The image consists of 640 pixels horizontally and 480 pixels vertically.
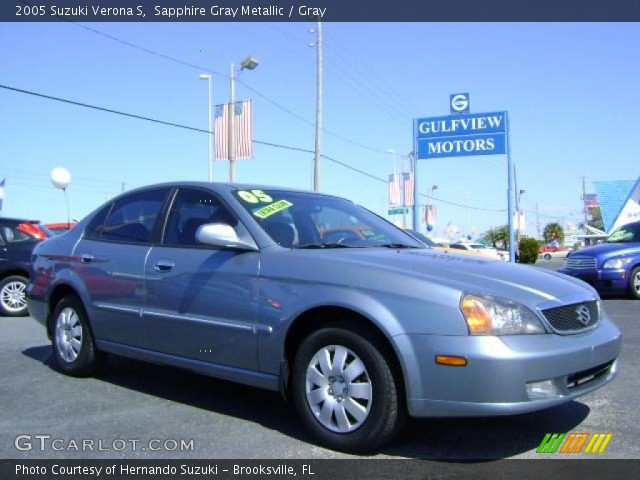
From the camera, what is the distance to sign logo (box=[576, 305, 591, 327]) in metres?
3.50

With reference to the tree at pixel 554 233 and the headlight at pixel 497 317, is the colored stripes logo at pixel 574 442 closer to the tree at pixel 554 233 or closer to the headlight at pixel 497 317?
the headlight at pixel 497 317

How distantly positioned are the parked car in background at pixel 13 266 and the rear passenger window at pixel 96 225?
4567 mm

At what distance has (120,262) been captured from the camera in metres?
4.78

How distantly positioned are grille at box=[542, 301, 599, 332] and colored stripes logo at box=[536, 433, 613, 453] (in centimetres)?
67

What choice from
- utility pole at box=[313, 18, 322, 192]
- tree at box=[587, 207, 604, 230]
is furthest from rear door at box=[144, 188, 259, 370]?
tree at box=[587, 207, 604, 230]

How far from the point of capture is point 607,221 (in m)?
43.6

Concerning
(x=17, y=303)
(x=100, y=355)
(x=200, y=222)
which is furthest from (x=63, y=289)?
(x=17, y=303)

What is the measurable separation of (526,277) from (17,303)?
8214 millimetres

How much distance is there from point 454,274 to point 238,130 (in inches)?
619

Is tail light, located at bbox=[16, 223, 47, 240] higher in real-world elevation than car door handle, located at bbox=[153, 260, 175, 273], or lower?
higher

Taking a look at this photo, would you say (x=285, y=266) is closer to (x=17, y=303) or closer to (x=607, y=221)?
(x=17, y=303)

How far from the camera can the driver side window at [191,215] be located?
4348mm

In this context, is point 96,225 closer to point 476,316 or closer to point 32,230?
point 476,316

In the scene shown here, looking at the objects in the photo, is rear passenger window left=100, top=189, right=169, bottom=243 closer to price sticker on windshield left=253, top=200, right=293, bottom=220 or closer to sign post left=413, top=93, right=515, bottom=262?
price sticker on windshield left=253, top=200, right=293, bottom=220
